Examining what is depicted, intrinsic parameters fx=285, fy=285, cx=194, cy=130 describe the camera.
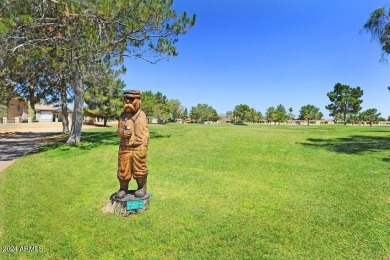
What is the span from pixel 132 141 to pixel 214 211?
2.37 metres

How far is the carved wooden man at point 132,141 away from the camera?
6.34m

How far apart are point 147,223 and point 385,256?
13.7ft

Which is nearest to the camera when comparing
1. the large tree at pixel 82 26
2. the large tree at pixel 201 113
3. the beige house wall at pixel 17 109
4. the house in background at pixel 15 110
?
the large tree at pixel 82 26

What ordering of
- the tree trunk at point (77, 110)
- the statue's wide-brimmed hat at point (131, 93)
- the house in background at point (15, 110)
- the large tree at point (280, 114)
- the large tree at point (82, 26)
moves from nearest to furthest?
the statue's wide-brimmed hat at point (131, 93), the large tree at point (82, 26), the tree trunk at point (77, 110), the house in background at point (15, 110), the large tree at point (280, 114)

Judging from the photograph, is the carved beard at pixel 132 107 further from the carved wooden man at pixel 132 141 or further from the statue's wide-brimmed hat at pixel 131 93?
the statue's wide-brimmed hat at pixel 131 93

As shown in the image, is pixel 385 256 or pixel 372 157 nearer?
pixel 385 256

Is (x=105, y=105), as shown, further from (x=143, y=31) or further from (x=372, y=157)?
(x=372, y=157)

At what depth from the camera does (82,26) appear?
14.0m

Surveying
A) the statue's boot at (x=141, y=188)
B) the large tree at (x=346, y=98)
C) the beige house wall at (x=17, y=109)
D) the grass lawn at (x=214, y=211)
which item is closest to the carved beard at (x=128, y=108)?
the statue's boot at (x=141, y=188)

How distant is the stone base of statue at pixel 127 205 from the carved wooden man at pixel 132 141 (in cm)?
12

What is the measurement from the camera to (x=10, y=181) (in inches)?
368

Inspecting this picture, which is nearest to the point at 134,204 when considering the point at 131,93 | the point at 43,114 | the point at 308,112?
the point at 131,93

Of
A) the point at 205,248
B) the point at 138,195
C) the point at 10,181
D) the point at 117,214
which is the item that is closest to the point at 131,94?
the point at 138,195

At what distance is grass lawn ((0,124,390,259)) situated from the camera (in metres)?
4.89
